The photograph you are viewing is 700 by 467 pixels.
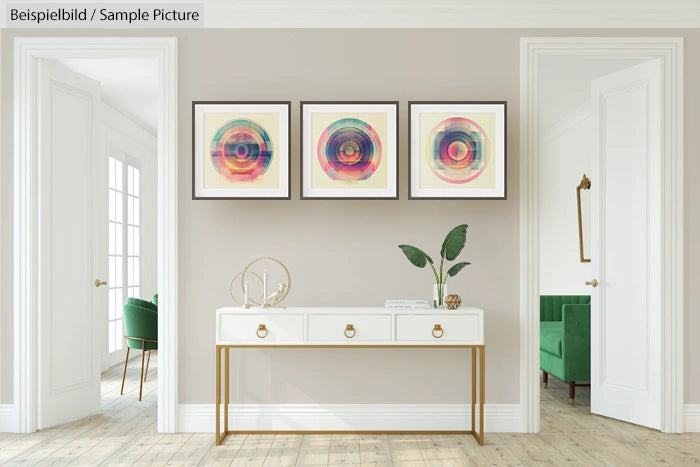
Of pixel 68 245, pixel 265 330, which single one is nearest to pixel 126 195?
pixel 68 245

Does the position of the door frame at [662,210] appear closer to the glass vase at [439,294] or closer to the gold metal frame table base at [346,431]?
the gold metal frame table base at [346,431]

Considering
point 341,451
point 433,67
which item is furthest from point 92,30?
point 341,451

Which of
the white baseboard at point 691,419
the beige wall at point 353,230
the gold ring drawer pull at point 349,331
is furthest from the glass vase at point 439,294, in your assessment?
the white baseboard at point 691,419

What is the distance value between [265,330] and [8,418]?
171 centimetres

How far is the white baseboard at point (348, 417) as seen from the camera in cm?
380

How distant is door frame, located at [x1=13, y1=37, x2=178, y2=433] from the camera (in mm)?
3793

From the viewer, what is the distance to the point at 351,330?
343 cm

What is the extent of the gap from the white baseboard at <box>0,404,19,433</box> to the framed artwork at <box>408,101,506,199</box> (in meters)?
2.67

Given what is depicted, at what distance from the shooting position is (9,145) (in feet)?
12.6

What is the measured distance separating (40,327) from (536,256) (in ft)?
9.78

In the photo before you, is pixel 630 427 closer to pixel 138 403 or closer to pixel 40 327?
pixel 138 403

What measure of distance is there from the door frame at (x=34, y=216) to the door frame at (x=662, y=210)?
2.07 m

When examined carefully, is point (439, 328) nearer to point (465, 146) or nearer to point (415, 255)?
point (415, 255)

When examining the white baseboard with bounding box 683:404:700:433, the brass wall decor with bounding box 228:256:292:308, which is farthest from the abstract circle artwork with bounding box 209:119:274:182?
the white baseboard with bounding box 683:404:700:433
